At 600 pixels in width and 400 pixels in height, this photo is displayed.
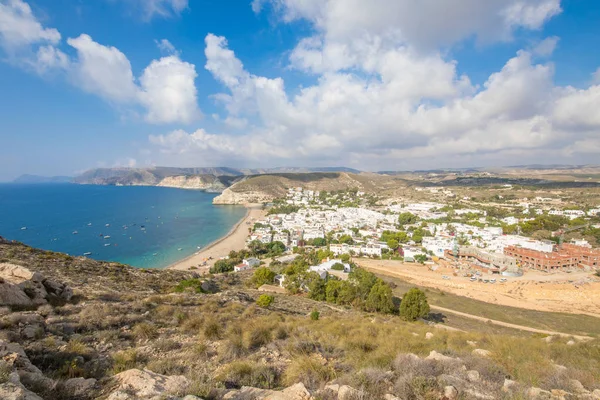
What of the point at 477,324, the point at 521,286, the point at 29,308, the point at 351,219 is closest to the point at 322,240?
the point at 351,219

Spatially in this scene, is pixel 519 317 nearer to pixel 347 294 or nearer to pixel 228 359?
pixel 347 294

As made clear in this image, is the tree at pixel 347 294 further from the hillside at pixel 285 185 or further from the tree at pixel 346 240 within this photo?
the hillside at pixel 285 185

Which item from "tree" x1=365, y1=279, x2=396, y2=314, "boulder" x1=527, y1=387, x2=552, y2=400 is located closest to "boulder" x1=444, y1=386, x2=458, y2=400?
"boulder" x1=527, y1=387, x2=552, y2=400

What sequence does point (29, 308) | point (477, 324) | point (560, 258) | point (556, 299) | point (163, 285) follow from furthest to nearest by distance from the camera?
point (560, 258), point (556, 299), point (477, 324), point (163, 285), point (29, 308)

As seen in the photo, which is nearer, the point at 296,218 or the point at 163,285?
the point at 163,285

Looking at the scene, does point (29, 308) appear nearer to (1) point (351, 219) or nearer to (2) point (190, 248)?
(2) point (190, 248)

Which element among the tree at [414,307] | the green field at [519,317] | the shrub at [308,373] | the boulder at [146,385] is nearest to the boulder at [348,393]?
the shrub at [308,373]
